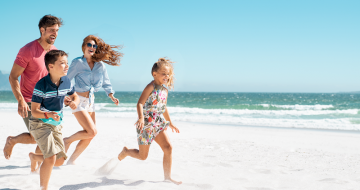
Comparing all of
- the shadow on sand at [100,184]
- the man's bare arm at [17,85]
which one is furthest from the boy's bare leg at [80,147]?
the man's bare arm at [17,85]

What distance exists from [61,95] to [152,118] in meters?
1.05

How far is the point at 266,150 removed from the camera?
596 centimetres

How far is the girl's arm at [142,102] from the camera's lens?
2.96 metres

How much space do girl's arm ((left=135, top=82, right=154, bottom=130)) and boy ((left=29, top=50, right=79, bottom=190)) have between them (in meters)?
0.80

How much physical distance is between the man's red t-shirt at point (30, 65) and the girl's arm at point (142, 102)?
1.21 metres

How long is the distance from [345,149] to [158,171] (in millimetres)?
5342

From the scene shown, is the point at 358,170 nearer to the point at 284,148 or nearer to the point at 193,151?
the point at 284,148

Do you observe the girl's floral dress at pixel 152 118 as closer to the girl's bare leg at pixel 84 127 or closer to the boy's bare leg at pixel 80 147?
the girl's bare leg at pixel 84 127

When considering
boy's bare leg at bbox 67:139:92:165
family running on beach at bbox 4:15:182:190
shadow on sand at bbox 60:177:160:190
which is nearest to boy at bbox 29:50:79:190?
family running on beach at bbox 4:15:182:190

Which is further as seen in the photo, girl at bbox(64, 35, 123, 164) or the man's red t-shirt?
girl at bbox(64, 35, 123, 164)

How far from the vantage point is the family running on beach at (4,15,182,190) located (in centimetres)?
255

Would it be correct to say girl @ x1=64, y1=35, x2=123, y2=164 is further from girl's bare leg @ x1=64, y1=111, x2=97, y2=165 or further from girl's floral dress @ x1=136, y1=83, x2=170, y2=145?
girl's floral dress @ x1=136, y1=83, x2=170, y2=145

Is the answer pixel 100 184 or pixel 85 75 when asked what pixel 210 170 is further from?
pixel 85 75

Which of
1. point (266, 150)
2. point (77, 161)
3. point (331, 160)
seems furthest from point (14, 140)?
point (331, 160)
